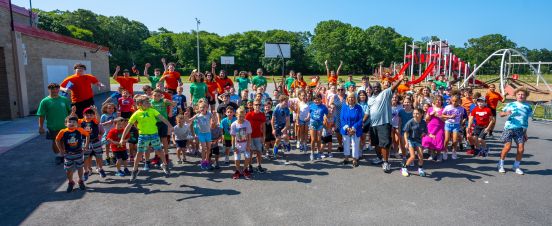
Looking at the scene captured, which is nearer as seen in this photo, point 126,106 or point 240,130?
point 240,130

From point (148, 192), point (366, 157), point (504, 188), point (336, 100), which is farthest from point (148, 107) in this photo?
point (504, 188)

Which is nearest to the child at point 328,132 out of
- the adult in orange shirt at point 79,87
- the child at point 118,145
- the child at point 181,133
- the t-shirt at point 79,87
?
the child at point 181,133

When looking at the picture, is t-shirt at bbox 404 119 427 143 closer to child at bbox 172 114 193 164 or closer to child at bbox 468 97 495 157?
child at bbox 468 97 495 157

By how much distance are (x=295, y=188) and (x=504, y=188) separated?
3.74m

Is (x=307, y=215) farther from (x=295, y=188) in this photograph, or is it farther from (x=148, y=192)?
(x=148, y=192)

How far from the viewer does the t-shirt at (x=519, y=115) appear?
654 cm

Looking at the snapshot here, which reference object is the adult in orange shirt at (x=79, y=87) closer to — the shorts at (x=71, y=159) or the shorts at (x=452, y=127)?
the shorts at (x=71, y=159)

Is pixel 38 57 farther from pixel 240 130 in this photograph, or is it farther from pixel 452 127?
pixel 452 127

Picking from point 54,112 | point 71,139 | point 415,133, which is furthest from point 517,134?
point 54,112

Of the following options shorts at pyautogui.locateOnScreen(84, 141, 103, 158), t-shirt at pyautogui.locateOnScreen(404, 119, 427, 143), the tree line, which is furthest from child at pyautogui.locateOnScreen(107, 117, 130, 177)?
the tree line

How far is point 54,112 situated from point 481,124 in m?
9.69

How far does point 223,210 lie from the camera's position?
4.94 meters

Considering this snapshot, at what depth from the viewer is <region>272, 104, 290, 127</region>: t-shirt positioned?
8.13 m

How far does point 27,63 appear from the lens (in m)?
14.4
